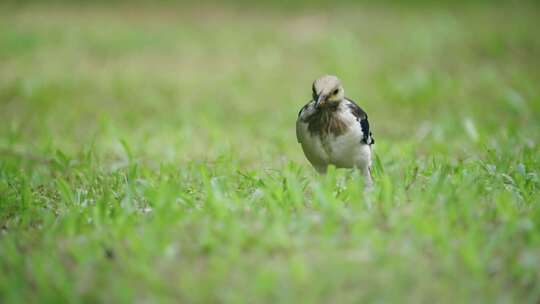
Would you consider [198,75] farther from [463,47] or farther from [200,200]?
[200,200]

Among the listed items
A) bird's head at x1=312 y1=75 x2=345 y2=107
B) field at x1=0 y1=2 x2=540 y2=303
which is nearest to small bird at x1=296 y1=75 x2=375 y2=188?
bird's head at x1=312 y1=75 x2=345 y2=107

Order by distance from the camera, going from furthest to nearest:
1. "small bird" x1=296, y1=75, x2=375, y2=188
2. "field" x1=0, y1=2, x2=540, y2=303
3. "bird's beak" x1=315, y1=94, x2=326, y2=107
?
"small bird" x1=296, y1=75, x2=375, y2=188 < "bird's beak" x1=315, y1=94, x2=326, y2=107 < "field" x1=0, y1=2, x2=540, y2=303

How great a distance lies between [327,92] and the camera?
4.35 m

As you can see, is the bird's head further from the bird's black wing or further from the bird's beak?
the bird's black wing

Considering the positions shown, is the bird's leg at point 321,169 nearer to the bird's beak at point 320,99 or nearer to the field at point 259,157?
the field at point 259,157

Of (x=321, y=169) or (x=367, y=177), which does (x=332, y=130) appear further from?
(x=367, y=177)

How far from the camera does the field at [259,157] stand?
3309 millimetres

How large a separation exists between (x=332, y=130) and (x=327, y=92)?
252mm


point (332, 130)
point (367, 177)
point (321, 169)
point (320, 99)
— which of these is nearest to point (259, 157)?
point (321, 169)

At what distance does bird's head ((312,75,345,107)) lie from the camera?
4.32m

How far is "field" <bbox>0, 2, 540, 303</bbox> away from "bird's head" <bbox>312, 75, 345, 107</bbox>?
46 centimetres

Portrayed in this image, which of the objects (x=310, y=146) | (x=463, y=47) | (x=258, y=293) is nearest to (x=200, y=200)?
(x=310, y=146)

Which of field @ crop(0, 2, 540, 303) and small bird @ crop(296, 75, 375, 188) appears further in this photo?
small bird @ crop(296, 75, 375, 188)

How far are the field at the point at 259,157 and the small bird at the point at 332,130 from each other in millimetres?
165
